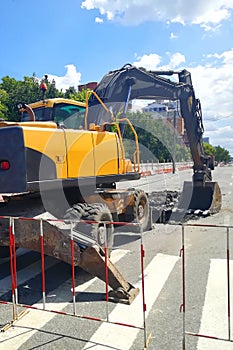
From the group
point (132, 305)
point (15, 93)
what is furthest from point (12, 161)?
point (15, 93)

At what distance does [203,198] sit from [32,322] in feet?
30.2

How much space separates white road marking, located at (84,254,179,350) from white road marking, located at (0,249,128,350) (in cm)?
76

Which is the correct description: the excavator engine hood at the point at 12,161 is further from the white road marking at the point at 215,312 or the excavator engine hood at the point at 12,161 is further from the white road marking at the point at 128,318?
the white road marking at the point at 215,312

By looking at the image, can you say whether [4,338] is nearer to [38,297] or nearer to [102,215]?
[38,297]

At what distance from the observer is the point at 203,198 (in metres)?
12.6

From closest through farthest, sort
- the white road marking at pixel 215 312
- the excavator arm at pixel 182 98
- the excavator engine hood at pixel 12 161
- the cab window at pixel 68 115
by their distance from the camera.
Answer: the white road marking at pixel 215 312, the excavator engine hood at pixel 12 161, the cab window at pixel 68 115, the excavator arm at pixel 182 98

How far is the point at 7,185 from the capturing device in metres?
5.38

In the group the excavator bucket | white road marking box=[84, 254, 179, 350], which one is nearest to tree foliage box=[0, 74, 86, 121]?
the excavator bucket

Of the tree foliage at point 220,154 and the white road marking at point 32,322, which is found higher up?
the tree foliage at point 220,154

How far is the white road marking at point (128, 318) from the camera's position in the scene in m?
3.89

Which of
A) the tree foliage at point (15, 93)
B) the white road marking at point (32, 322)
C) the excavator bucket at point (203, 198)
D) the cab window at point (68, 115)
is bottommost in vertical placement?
the white road marking at point (32, 322)

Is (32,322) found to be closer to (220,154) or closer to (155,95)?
(155,95)

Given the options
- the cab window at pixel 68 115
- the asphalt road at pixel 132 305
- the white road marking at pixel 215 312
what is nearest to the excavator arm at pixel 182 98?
the cab window at pixel 68 115

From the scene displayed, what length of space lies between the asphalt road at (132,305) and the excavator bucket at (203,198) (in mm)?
4612
